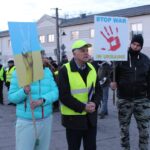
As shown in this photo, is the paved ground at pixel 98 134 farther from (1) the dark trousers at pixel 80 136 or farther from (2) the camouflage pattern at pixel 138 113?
(1) the dark trousers at pixel 80 136

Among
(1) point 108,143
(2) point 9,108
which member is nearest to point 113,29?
(1) point 108,143

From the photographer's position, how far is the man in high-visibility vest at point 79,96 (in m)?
4.48

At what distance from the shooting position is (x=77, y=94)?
4.51 meters

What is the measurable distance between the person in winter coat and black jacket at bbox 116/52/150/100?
1.66 meters

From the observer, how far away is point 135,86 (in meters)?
5.62

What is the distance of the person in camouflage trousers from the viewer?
18.4 ft

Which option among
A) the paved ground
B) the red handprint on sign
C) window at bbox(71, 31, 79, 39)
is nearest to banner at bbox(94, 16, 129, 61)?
the red handprint on sign

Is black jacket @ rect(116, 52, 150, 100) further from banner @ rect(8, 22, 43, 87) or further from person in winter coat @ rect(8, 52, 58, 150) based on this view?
banner @ rect(8, 22, 43, 87)

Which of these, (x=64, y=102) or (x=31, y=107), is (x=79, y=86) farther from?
(x=31, y=107)

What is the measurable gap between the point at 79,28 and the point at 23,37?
1838 inches

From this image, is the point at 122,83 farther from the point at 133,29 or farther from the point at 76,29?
the point at 76,29

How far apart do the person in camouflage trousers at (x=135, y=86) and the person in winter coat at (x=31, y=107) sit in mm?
1677

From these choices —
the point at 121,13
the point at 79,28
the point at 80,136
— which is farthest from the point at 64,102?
the point at 79,28

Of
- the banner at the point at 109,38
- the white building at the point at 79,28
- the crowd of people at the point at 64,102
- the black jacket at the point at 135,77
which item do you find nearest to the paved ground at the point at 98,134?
the black jacket at the point at 135,77
